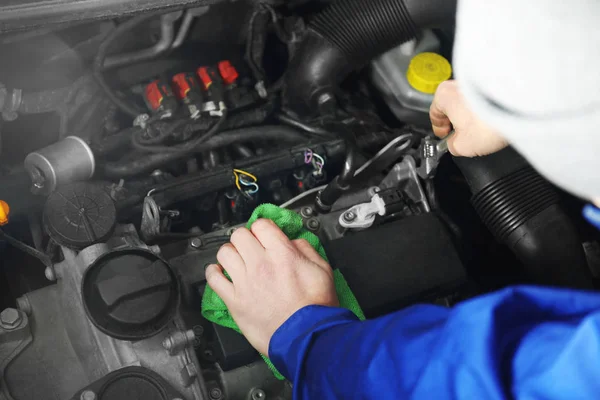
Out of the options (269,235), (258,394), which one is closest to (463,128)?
(269,235)

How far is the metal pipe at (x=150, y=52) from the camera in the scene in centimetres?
141

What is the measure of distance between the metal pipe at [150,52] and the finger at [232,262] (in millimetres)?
630

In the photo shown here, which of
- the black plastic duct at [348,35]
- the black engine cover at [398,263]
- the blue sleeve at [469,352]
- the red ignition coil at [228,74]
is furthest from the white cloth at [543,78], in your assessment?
the red ignition coil at [228,74]

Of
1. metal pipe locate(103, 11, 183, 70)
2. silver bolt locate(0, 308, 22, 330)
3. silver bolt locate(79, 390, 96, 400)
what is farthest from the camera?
metal pipe locate(103, 11, 183, 70)

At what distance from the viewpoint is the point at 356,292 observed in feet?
3.67

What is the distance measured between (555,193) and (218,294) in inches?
30.0

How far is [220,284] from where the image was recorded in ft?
3.33

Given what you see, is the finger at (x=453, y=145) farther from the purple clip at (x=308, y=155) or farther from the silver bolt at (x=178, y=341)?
the silver bolt at (x=178, y=341)

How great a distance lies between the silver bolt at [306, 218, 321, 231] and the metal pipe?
0.57 metres

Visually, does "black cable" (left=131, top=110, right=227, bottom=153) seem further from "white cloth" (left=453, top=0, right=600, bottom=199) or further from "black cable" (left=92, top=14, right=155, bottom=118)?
"white cloth" (left=453, top=0, right=600, bottom=199)

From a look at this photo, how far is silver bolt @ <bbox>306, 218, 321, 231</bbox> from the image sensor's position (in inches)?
49.0

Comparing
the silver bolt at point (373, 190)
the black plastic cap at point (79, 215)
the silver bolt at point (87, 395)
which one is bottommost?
the silver bolt at point (87, 395)

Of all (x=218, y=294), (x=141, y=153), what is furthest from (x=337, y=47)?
(x=218, y=294)

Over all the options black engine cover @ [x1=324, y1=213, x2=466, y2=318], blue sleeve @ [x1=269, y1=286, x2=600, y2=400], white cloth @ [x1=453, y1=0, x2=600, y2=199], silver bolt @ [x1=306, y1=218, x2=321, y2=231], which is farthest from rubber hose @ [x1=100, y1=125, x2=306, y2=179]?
white cloth @ [x1=453, y1=0, x2=600, y2=199]
